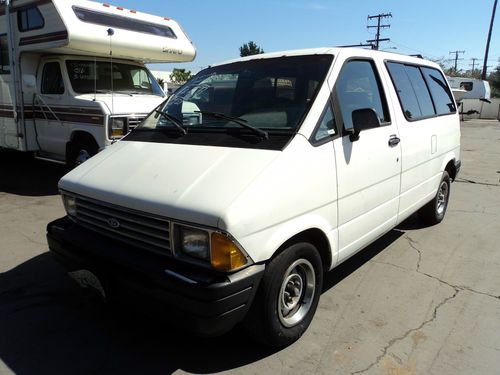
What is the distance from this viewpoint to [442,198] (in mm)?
5949

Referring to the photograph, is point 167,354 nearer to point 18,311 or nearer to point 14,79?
point 18,311

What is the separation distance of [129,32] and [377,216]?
5797mm

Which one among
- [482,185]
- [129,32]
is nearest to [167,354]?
[129,32]

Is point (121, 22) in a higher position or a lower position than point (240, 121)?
higher

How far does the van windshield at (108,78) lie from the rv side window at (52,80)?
234 millimetres

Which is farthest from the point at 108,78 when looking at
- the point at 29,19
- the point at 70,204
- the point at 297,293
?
the point at 297,293

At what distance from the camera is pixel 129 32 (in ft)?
25.4

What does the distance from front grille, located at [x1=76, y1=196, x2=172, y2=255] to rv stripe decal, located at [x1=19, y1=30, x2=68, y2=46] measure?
4563 mm

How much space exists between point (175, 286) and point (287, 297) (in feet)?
3.11

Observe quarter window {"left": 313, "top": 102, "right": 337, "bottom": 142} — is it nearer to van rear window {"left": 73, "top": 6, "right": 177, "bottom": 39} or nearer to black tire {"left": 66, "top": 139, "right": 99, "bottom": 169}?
black tire {"left": 66, "top": 139, "right": 99, "bottom": 169}

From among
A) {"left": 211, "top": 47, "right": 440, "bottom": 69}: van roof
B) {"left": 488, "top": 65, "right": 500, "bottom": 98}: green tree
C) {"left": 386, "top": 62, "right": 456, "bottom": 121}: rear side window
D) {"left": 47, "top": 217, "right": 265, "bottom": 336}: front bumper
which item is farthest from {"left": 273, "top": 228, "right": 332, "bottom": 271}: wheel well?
{"left": 488, "top": 65, "right": 500, "bottom": 98}: green tree

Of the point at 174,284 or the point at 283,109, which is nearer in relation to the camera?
the point at 174,284

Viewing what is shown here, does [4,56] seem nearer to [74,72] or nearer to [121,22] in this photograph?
[74,72]

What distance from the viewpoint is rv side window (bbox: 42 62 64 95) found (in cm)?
769
